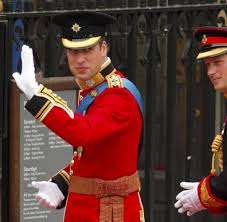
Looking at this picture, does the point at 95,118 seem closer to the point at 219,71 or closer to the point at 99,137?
the point at 99,137

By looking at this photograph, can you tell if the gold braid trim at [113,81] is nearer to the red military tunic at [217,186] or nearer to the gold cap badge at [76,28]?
the gold cap badge at [76,28]

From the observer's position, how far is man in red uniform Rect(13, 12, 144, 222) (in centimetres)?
713

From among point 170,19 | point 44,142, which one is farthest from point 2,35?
point 170,19

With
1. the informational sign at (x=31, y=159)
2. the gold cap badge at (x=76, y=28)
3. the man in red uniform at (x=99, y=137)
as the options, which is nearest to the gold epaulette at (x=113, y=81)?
the man in red uniform at (x=99, y=137)

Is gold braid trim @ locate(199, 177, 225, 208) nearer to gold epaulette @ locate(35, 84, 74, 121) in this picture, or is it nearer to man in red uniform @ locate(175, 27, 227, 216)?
man in red uniform @ locate(175, 27, 227, 216)

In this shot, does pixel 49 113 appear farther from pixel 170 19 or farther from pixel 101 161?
pixel 170 19

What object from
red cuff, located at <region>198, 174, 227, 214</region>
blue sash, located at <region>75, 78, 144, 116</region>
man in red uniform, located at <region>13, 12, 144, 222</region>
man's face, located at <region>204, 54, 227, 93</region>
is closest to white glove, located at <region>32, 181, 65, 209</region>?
man in red uniform, located at <region>13, 12, 144, 222</region>

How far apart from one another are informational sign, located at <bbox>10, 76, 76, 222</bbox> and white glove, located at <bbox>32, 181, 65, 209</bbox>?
1.11 meters

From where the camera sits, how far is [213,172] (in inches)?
284

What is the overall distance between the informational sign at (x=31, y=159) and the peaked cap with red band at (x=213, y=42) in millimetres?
1541

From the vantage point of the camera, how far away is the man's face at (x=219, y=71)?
279 inches

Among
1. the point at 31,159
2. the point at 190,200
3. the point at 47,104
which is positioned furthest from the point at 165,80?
the point at 47,104

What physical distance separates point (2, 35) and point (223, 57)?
6.03 ft

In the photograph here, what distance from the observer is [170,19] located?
30.1 ft
